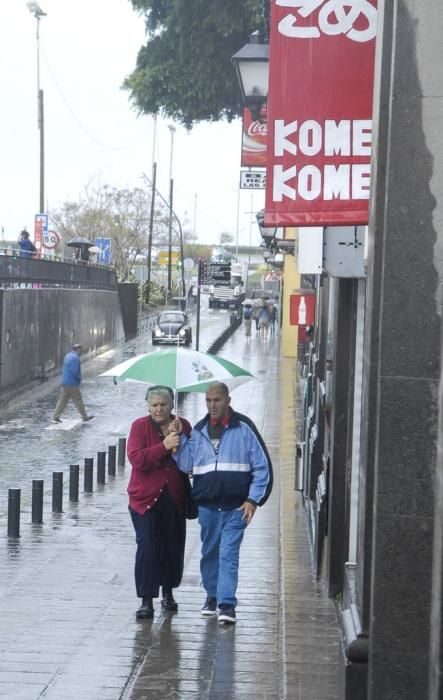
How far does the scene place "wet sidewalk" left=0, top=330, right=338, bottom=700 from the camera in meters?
7.77

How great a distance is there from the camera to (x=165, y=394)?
930cm

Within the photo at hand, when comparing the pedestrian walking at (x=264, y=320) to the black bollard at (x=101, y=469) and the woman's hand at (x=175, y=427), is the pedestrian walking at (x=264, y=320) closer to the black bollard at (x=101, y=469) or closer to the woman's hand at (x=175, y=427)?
the black bollard at (x=101, y=469)

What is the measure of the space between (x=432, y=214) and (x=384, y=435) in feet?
3.36

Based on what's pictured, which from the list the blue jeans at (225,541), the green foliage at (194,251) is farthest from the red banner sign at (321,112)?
the green foliage at (194,251)

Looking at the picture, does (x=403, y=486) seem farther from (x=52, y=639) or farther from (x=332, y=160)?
(x=52, y=639)

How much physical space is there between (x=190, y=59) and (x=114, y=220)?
2244 inches

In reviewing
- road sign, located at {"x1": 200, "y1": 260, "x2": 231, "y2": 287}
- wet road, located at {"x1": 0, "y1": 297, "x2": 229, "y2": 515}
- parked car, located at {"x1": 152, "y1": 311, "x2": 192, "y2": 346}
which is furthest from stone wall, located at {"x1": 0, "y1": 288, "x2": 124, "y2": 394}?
road sign, located at {"x1": 200, "y1": 260, "x2": 231, "y2": 287}

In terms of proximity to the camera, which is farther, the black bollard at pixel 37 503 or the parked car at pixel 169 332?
the parked car at pixel 169 332

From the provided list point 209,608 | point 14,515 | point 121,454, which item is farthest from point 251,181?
point 209,608

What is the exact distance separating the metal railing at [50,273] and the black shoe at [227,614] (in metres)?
23.1

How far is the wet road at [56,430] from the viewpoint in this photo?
68.5 feet

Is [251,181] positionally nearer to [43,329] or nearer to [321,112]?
[43,329]

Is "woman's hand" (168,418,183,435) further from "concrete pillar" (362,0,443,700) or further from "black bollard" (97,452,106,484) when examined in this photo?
"black bollard" (97,452,106,484)

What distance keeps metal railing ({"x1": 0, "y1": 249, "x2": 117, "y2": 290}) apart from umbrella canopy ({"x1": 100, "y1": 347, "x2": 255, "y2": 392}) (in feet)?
73.1
